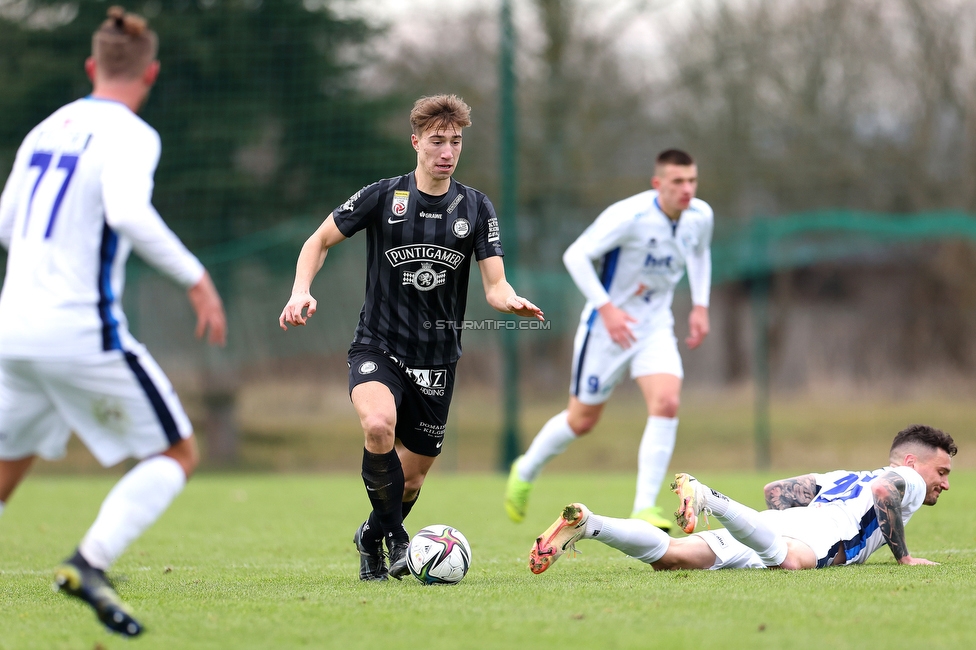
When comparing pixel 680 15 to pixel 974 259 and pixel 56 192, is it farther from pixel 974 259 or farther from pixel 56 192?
pixel 56 192

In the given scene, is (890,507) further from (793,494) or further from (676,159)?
(676,159)

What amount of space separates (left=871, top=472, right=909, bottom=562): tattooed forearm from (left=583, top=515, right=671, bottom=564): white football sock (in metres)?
1.01

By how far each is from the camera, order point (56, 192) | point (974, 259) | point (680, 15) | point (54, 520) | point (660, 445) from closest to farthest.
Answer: point (56, 192) → point (660, 445) → point (54, 520) → point (974, 259) → point (680, 15)

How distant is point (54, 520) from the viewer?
8.71m

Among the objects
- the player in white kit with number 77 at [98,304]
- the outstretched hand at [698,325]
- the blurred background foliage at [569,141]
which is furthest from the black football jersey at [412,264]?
the blurred background foliage at [569,141]

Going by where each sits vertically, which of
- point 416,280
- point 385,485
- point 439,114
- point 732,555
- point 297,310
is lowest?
point 732,555

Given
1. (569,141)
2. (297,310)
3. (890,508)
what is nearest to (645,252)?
(890,508)

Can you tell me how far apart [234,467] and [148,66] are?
36.9ft

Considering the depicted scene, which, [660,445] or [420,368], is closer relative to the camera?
[420,368]

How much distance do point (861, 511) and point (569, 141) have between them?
15199mm

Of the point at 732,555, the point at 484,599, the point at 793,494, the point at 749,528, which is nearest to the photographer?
the point at 484,599

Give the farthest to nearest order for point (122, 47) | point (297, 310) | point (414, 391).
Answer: point (414, 391) < point (297, 310) < point (122, 47)

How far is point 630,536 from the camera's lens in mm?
4938

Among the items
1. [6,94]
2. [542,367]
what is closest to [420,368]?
[542,367]
